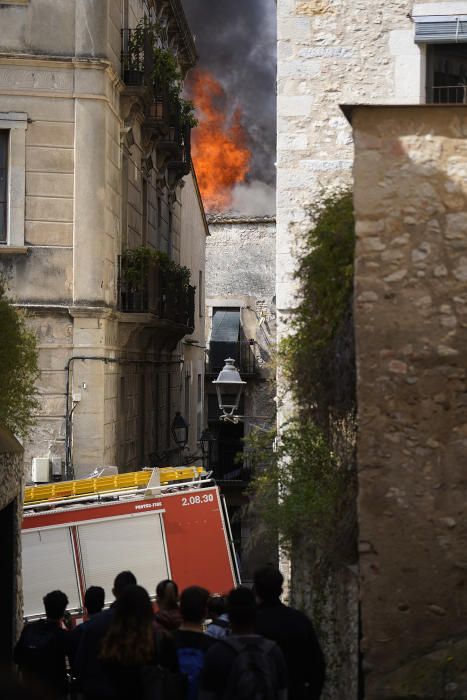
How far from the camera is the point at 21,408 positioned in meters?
15.3

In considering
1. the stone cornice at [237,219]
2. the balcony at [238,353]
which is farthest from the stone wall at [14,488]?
the stone cornice at [237,219]

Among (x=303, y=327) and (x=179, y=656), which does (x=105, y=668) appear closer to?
(x=179, y=656)

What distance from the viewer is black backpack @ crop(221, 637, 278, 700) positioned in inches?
232

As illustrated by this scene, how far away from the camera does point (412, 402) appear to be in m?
8.67

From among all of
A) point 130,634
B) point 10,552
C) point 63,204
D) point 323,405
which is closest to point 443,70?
point 323,405

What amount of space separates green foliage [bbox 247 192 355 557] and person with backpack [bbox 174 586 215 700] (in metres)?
2.96

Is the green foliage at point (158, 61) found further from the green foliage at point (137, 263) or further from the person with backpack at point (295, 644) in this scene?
the person with backpack at point (295, 644)

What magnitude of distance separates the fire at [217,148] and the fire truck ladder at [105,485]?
2475cm

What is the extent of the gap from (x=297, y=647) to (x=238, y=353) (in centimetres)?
2889

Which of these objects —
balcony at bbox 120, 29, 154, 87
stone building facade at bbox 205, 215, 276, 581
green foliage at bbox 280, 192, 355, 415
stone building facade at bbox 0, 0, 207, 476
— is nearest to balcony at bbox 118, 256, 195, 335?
stone building facade at bbox 0, 0, 207, 476

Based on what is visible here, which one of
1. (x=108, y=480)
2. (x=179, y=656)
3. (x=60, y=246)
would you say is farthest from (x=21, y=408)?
(x=179, y=656)

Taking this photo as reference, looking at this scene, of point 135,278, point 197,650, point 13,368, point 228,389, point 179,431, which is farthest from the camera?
point 179,431

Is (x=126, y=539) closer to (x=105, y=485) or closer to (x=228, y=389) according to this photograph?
(x=105, y=485)

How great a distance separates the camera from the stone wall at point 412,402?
8625 mm
